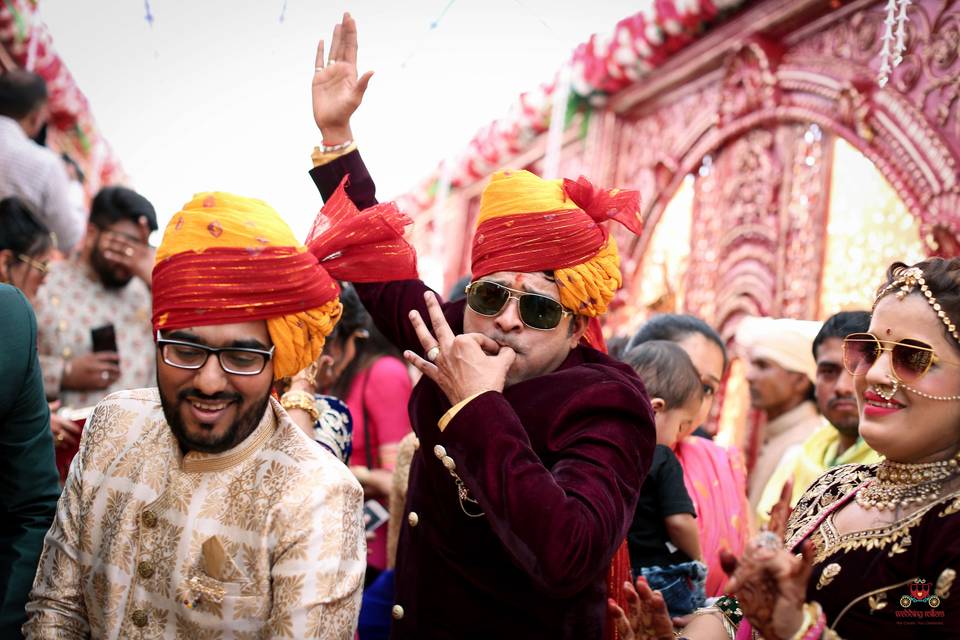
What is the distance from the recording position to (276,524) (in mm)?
1866

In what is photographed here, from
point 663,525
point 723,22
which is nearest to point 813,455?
point 663,525

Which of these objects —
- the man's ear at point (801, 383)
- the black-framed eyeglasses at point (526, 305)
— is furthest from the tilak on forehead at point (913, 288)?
the man's ear at point (801, 383)

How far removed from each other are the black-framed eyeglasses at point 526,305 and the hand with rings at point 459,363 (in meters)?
0.09

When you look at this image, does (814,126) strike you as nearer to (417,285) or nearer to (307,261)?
(417,285)

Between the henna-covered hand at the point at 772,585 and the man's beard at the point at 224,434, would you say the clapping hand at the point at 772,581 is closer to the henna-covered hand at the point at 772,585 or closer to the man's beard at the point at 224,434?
the henna-covered hand at the point at 772,585

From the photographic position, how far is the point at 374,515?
141 inches

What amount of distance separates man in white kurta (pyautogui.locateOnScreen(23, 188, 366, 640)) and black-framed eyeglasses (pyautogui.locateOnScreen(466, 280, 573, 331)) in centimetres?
38

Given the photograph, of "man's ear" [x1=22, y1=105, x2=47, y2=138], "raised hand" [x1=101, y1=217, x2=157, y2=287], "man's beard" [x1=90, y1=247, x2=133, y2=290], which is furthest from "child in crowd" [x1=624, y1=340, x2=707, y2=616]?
"man's ear" [x1=22, y1=105, x2=47, y2=138]

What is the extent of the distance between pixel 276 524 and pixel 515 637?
582mm

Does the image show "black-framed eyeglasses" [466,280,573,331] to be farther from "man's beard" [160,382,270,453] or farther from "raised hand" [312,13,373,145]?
"raised hand" [312,13,373,145]

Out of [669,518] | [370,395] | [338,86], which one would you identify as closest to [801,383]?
[669,518]

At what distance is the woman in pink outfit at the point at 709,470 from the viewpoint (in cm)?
312

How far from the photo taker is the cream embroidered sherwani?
1.82 metres

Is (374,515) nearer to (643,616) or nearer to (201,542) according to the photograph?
(201,542)
